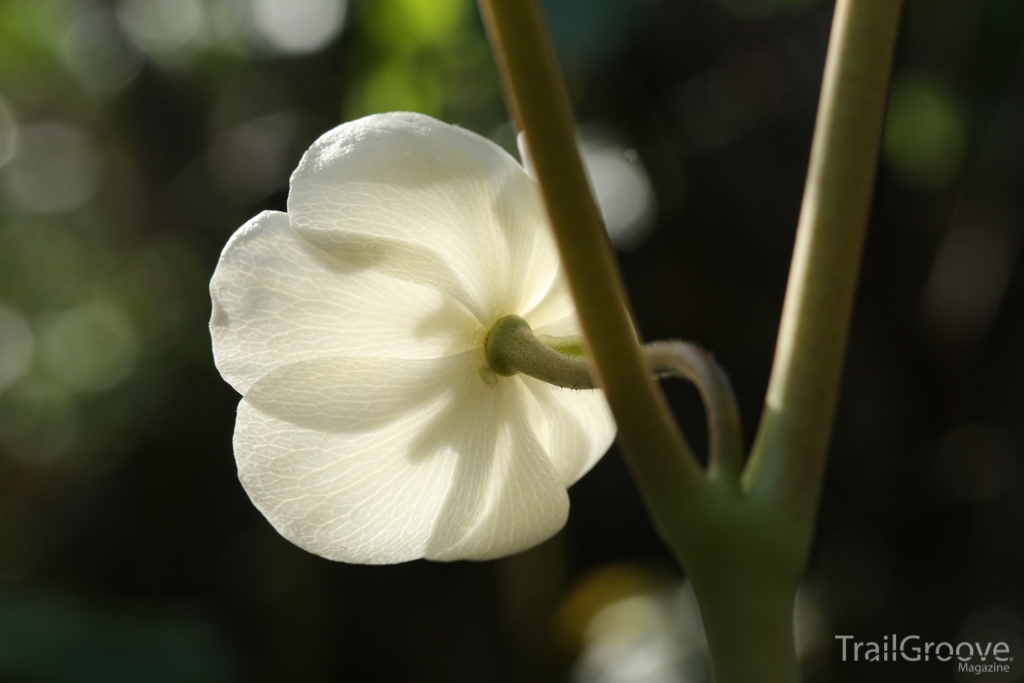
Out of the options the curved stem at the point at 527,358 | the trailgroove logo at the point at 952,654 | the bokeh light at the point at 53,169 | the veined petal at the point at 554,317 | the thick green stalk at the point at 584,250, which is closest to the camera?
the thick green stalk at the point at 584,250

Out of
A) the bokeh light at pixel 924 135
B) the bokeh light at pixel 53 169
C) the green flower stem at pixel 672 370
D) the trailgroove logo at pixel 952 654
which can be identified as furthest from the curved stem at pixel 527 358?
the bokeh light at pixel 53 169

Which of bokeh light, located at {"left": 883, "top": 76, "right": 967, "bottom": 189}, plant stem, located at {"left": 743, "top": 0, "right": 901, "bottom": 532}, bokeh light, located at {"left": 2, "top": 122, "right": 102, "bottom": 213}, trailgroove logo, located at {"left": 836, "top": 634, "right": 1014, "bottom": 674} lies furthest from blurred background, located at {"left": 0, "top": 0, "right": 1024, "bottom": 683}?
plant stem, located at {"left": 743, "top": 0, "right": 901, "bottom": 532}

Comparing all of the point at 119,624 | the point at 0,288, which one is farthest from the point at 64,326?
the point at 119,624

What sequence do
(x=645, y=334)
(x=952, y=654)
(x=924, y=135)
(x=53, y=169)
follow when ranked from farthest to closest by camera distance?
(x=53, y=169) < (x=645, y=334) < (x=924, y=135) < (x=952, y=654)

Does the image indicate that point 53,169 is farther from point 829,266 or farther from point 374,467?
point 829,266

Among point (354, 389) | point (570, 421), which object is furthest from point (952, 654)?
point (354, 389)

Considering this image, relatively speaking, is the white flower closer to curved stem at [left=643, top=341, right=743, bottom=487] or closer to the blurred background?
curved stem at [left=643, top=341, right=743, bottom=487]

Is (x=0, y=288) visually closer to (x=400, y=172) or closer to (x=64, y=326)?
(x=64, y=326)

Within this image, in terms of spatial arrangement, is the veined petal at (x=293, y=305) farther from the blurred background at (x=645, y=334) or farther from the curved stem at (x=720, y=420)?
the blurred background at (x=645, y=334)
